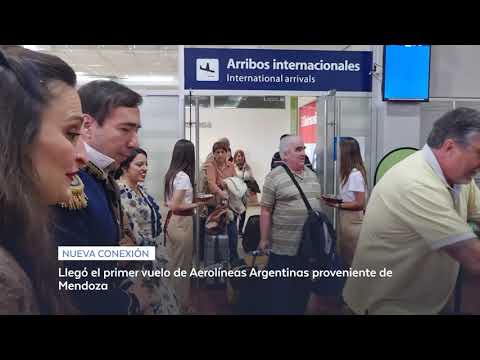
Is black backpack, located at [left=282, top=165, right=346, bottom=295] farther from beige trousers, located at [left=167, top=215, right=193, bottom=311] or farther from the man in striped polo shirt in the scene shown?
beige trousers, located at [left=167, top=215, right=193, bottom=311]

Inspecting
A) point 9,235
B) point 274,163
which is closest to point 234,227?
point 274,163

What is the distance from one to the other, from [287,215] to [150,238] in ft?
3.07

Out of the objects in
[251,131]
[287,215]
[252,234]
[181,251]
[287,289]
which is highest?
[251,131]

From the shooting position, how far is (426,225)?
2.29m

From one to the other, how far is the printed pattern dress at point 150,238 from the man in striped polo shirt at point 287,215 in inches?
26.5

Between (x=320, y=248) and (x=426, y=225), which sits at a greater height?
(x=426, y=225)

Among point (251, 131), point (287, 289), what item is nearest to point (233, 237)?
point (287, 289)

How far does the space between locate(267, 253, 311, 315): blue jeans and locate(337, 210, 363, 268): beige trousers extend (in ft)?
0.93

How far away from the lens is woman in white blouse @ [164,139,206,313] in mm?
2744

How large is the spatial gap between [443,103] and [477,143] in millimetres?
539
